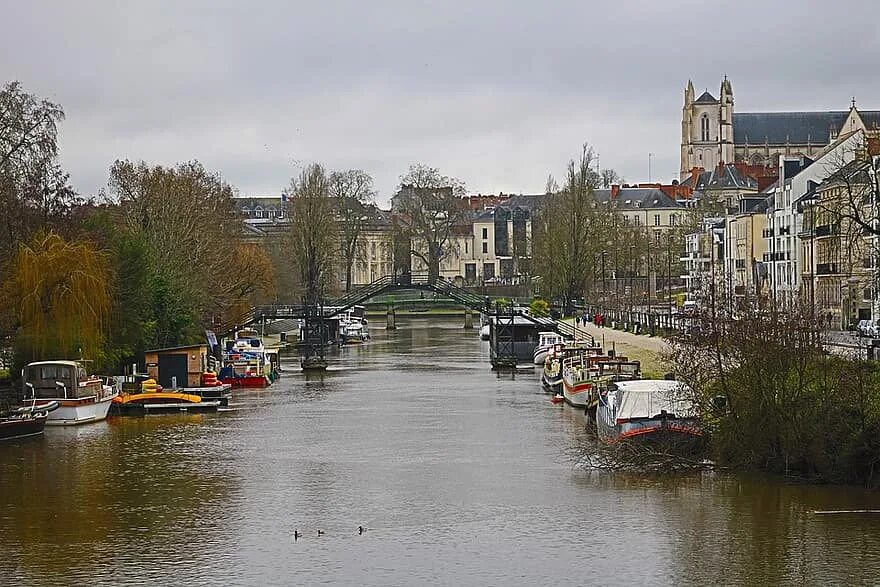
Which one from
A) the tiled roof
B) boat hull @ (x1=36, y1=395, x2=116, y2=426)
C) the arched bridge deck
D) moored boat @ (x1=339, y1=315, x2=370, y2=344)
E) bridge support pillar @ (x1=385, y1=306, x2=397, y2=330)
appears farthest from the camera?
the tiled roof

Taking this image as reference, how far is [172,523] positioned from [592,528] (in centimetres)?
729

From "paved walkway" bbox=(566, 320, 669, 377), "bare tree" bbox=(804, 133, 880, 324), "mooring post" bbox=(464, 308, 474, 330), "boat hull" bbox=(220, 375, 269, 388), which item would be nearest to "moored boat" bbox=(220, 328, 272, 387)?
"boat hull" bbox=(220, 375, 269, 388)

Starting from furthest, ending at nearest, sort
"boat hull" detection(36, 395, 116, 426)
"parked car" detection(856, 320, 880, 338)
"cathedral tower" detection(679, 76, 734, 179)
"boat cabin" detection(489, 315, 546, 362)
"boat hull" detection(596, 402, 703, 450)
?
"cathedral tower" detection(679, 76, 734, 179), "boat cabin" detection(489, 315, 546, 362), "parked car" detection(856, 320, 880, 338), "boat hull" detection(36, 395, 116, 426), "boat hull" detection(596, 402, 703, 450)

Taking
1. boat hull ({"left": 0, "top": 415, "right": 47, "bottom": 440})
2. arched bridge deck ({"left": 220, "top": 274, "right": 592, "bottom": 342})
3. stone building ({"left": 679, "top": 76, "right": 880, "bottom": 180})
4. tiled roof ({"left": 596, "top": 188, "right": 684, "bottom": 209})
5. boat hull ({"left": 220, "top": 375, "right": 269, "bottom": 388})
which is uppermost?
stone building ({"left": 679, "top": 76, "right": 880, "bottom": 180})

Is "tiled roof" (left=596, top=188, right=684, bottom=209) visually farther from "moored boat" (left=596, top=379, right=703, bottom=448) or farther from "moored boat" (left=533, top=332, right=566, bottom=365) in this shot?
"moored boat" (left=596, top=379, right=703, bottom=448)

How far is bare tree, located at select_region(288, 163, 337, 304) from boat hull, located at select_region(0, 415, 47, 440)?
4463cm

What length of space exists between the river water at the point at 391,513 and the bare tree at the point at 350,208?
60.1 meters

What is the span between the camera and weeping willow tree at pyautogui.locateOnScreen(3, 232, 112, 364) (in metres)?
40.7

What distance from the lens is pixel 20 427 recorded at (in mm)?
36219

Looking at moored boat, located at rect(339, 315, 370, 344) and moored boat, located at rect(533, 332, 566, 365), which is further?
moored boat, located at rect(339, 315, 370, 344)

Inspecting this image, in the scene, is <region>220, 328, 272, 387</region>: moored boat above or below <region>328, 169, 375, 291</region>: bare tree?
below

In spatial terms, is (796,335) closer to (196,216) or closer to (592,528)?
(592,528)

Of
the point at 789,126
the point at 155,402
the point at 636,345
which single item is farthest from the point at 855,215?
the point at 789,126

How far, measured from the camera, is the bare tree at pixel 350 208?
3935 inches
